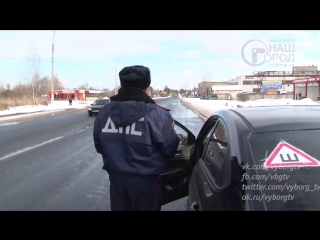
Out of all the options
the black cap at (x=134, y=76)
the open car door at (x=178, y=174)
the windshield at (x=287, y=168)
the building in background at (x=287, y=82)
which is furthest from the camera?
the building in background at (x=287, y=82)

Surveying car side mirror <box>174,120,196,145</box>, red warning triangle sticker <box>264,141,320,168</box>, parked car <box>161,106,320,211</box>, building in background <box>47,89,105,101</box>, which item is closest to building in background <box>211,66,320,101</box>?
car side mirror <box>174,120,196,145</box>

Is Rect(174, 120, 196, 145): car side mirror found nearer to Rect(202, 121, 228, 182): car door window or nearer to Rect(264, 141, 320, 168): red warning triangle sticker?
Rect(202, 121, 228, 182): car door window

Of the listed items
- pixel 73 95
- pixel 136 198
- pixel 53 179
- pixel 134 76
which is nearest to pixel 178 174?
pixel 136 198

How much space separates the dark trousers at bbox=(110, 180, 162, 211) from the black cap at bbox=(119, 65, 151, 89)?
0.79m

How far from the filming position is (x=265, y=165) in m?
1.85

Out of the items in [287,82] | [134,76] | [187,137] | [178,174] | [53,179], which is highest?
[287,82]

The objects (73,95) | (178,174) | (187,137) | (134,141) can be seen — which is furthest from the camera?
(73,95)

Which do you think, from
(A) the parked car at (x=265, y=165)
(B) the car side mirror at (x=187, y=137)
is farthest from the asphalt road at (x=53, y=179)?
(A) the parked car at (x=265, y=165)

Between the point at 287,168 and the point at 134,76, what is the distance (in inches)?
50.7

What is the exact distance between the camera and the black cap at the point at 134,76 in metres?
2.37

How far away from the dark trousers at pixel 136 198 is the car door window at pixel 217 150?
50 cm

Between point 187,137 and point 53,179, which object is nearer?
point 187,137

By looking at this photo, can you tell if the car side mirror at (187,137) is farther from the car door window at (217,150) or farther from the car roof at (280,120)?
the car roof at (280,120)

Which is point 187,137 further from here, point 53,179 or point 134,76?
point 53,179
